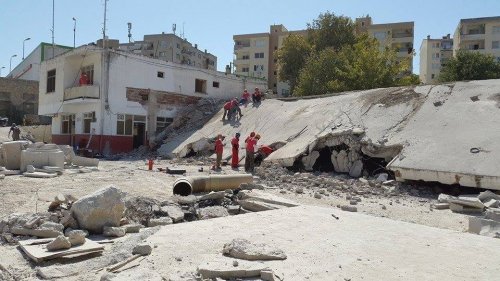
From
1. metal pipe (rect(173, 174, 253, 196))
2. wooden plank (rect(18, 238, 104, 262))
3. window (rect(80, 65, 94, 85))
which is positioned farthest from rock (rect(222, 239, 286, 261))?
window (rect(80, 65, 94, 85))

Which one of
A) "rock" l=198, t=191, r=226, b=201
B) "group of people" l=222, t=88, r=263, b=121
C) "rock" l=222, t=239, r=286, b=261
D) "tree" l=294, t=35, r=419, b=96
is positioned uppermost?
"tree" l=294, t=35, r=419, b=96

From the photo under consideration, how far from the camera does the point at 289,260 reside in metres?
5.02

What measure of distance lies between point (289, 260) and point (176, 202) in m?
4.31

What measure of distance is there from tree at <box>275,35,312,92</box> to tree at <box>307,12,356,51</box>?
51.2 inches

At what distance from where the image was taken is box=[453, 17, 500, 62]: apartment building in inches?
2104

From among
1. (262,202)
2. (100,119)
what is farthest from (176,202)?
(100,119)

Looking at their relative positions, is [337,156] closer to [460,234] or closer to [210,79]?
[460,234]

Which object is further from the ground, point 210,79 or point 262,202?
point 210,79

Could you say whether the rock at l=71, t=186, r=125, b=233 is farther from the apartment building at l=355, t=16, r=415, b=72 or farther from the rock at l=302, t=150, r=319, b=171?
the apartment building at l=355, t=16, r=415, b=72

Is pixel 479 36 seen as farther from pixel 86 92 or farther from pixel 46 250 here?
pixel 46 250

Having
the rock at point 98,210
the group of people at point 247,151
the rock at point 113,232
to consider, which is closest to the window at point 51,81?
the group of people at point 247,151

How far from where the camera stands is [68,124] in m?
29.2

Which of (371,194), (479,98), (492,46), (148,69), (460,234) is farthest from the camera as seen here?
(492,46)

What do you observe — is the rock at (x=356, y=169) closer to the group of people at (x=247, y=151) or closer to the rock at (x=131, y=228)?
the group of people at (x=247, y=151)
